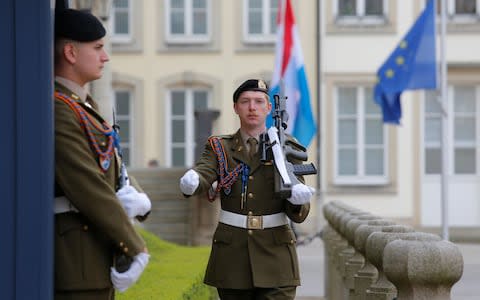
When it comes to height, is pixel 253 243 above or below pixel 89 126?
below

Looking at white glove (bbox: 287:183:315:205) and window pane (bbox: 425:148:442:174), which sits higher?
white glove (bbox: 287:183:315:205)

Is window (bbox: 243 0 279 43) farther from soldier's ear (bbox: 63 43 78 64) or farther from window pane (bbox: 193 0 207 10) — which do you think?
soldier's ear (bbox: 63 43 78 64)

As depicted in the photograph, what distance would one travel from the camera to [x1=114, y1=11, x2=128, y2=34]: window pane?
31.5 metres

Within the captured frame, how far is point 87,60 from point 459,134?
2686 centimetres

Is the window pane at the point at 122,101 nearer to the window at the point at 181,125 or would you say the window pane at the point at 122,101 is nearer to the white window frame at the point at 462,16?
the window at the point at 181,125

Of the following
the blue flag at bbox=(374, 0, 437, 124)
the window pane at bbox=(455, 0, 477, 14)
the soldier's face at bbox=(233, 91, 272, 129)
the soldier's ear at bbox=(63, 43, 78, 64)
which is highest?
the window pane at bbox=(455, 0, 477, 14)

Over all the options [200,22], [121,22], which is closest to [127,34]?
[121,22]

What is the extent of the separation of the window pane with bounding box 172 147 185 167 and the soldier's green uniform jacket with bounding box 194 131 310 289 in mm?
24296

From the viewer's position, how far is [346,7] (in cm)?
3152

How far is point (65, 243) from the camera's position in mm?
4949

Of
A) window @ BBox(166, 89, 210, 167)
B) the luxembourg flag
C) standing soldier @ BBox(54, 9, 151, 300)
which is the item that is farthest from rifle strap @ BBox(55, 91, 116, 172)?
window @ BBox(166, 89, 210, 167)

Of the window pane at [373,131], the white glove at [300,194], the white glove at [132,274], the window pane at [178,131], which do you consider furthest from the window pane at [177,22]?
the white glove at [132,274]

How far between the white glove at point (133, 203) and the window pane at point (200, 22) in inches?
1052

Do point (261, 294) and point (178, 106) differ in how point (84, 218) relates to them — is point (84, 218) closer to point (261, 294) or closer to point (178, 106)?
point (261, 294)
